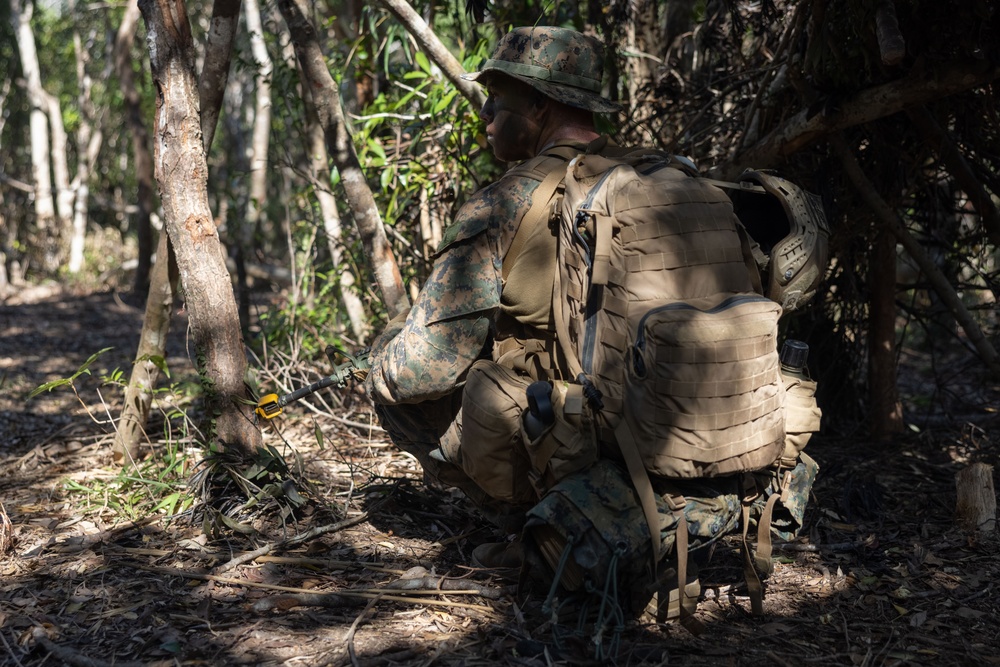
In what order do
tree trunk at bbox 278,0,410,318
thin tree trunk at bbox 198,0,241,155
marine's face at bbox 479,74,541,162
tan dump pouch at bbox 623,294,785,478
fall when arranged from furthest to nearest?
tree trunk at bbox 278,0,410,318 < thin tree trunk at bbox 198,0,241,155 < marine's face at bbox 479,74,541,162 < tan dump pouch at bbox 623,294,785,478

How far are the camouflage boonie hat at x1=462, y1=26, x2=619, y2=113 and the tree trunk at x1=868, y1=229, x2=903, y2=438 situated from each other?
2.37 metres

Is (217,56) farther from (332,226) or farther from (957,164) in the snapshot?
(957,164)

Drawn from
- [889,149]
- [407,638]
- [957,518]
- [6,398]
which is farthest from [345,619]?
[6,398]

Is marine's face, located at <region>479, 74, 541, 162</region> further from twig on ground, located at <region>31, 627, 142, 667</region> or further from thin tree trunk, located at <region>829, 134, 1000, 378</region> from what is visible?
twig on ground, located at <region>31, 627, 142, 667</region>

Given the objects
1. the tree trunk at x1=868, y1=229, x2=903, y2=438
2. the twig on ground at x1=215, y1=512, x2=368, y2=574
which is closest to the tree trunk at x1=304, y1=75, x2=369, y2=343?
the twig on ground at x1=215, y1=512, x2=368, y2=574

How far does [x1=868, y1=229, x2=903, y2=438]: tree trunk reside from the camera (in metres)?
4.70

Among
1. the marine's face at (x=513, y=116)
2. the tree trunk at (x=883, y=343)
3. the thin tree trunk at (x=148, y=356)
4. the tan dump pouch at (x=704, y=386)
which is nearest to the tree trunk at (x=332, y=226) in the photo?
the thin tree trunk at (x=148, y=356)

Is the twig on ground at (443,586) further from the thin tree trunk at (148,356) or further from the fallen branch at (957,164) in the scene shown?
the fallen branch at (957,164)

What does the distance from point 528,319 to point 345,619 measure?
121 cm

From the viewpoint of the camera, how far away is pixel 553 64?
10.0 ft

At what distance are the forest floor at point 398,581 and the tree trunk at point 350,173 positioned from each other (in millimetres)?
979

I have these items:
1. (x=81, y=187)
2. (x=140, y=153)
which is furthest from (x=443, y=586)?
(x=81, y=187)

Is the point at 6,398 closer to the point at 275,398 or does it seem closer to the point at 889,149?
the point at 275,398

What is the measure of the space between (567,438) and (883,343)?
2.94 metres
